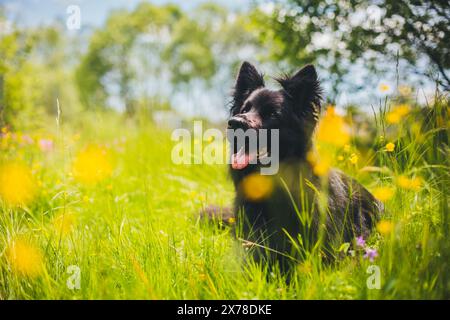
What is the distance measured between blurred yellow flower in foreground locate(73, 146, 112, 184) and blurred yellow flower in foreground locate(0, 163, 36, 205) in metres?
0.49

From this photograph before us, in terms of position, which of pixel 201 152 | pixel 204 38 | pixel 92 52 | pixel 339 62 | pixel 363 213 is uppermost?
pixel 204 38

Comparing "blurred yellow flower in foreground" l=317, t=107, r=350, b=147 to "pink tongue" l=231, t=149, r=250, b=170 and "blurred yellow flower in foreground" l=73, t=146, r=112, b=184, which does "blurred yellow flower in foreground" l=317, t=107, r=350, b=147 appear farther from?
"blurred yellow flower in foreground" l=73, t=146, r=112, b=184

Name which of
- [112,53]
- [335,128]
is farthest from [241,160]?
[112,53]

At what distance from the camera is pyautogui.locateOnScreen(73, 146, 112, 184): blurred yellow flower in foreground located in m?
4.13

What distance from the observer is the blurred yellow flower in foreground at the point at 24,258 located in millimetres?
2186

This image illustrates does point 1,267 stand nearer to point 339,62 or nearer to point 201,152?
point 201,152

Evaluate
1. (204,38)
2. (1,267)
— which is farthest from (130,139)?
(204,38)

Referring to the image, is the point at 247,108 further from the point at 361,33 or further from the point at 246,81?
the point at 361,33

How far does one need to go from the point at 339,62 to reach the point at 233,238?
2.92 metres

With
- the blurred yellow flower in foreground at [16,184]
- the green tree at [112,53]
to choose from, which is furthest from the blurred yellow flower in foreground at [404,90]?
the green tree at [112,53]

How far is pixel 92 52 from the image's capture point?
84.7 ft

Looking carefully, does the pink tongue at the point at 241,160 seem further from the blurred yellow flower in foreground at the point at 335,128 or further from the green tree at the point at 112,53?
the green tree at the point at 112,53

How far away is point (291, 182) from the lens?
2977 mm

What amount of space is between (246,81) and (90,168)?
2350mm
